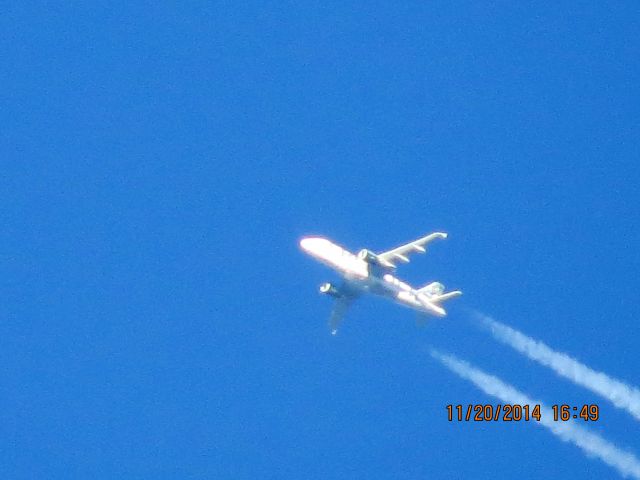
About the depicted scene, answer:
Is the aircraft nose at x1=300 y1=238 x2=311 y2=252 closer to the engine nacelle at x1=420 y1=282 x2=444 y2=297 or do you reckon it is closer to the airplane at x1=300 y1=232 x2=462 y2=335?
the airplane at x1=300 y1=232 x2=462 y2=335

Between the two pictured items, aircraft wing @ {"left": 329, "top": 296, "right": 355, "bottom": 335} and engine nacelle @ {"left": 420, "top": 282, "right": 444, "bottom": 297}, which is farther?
aircraft wing @ {"left": 329, "top": 296, "right": 355, "bottom": 335}

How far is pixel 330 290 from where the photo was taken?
11775 cm

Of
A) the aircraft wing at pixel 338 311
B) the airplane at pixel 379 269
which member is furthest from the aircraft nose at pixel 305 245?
the aircraft wing at pixel 338 311

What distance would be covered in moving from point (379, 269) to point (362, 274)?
1750mm

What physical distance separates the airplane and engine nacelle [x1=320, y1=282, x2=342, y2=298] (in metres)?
3.03

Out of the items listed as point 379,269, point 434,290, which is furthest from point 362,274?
point 434,290

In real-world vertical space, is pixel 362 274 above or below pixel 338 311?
below

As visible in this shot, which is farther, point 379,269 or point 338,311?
point 338,311

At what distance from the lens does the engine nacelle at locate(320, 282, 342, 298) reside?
117 metres

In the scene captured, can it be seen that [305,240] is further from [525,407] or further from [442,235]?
[525,407]

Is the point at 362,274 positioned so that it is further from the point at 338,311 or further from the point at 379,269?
the point at 338,311

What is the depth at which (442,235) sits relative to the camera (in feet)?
363

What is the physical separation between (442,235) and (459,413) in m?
20.3

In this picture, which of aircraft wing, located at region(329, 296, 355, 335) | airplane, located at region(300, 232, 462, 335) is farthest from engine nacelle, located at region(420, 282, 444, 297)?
aircraft wing, located at region(329, 296, 355, 335)
